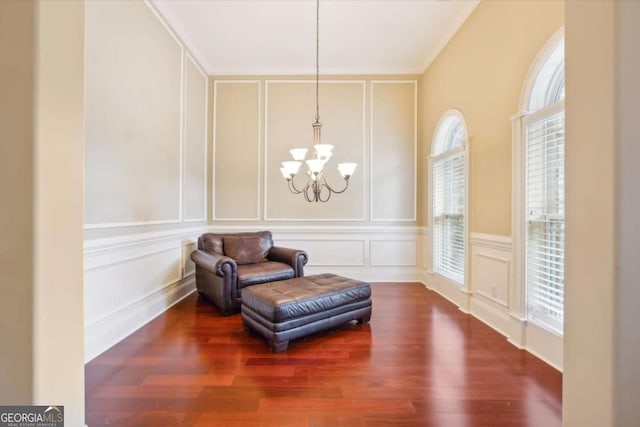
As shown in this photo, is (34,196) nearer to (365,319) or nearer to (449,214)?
(365,319)

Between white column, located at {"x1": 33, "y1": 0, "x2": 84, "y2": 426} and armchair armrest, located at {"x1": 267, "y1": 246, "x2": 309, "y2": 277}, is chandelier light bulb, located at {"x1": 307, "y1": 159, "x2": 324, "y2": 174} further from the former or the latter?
white column, located at {"x1": 33, "y1": 0, "x2": 84, "y2": 426}

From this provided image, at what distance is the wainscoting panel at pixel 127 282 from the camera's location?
222 centimetres

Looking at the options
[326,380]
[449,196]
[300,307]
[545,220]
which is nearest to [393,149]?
[449,196]

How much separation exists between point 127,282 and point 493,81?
3.99 m

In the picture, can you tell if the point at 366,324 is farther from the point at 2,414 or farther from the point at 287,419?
the point at 2,414

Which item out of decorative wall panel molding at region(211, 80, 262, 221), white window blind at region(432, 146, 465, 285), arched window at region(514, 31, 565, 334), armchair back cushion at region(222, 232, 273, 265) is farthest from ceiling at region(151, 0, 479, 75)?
armchair back cushion at region(222, 232, 273, 265)

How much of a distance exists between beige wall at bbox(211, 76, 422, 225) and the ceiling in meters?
0.26

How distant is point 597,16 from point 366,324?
2.71m

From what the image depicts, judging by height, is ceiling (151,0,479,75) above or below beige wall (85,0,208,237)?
above

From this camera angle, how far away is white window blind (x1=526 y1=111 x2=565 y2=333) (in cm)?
211

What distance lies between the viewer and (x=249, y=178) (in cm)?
466

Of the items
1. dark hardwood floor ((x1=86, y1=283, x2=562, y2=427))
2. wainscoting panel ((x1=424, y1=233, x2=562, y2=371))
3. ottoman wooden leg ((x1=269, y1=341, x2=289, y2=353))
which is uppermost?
wainscoting panel ((x1=424, y1=233, x2=562, y2=371))

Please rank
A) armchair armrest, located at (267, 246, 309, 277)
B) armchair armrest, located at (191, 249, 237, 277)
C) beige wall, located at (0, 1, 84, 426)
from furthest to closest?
armchair armrest, located at (267, 246, 309, 277)
armchair armrest, located at (191, 249, 237, 277)
beige wall, located at (0, 1, 84, 426)

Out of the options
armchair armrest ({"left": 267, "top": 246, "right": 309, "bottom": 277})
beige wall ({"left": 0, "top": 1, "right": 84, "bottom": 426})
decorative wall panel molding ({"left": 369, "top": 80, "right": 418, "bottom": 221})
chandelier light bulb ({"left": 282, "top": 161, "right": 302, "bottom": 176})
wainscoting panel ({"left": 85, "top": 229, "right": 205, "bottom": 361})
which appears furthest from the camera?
decorative wall panel molding ({"left": 369, "top": 80, "right": 418, "bottom": 221})
